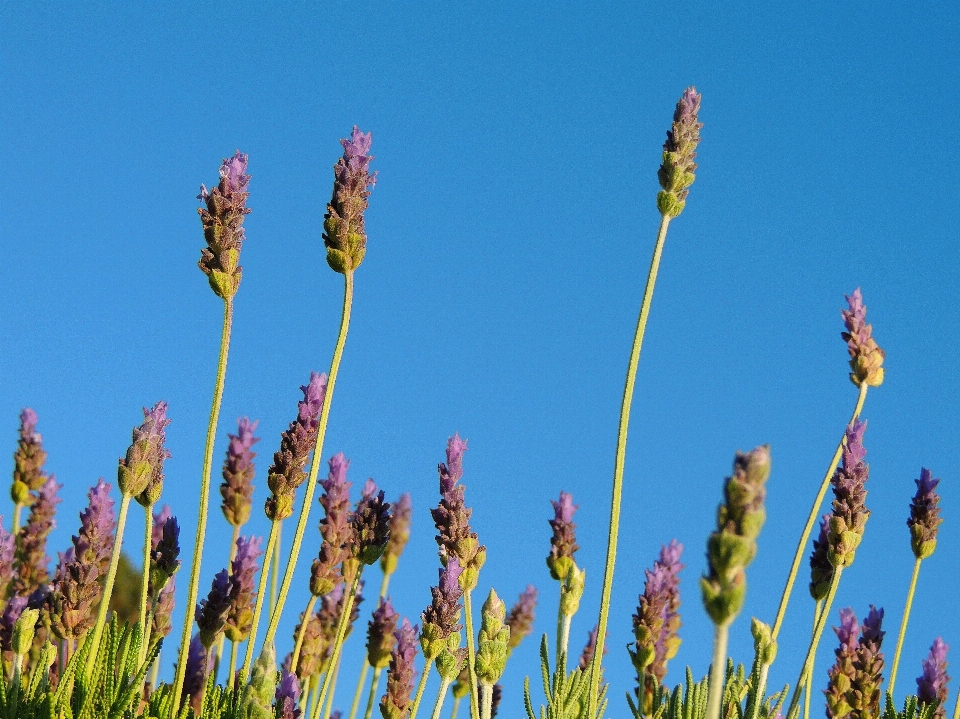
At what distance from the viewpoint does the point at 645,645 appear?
327cm

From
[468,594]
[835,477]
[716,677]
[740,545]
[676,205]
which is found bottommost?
[716,677]

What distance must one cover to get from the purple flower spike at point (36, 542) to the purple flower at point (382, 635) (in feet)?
5.22

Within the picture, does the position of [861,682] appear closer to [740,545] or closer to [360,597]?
[360,597]

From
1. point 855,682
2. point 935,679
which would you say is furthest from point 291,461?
point 935,679

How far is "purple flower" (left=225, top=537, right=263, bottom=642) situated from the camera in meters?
3.26

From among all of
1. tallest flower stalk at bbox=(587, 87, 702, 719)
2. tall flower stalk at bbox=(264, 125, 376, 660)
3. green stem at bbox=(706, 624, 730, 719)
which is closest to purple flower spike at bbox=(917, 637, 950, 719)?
tallest flower stalk at bbox=(587, 87, 702, 719)

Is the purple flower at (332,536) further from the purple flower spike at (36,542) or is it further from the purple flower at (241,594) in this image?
the purple flower spike at (36,542)

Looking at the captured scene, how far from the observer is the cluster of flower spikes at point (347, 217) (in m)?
2.78

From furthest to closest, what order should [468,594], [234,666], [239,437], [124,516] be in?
[239,437]
[234,666]
[468,594]
[124,516]

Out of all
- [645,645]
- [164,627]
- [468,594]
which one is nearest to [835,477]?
[645,645]

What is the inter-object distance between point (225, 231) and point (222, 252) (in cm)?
6

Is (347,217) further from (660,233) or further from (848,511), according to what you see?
(848,511)

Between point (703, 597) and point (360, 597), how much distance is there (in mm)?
2689

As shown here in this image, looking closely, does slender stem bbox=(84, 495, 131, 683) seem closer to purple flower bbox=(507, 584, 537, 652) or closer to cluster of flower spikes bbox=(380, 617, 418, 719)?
cluster of flower spikes bbox=(380, 617, 418, 719)
